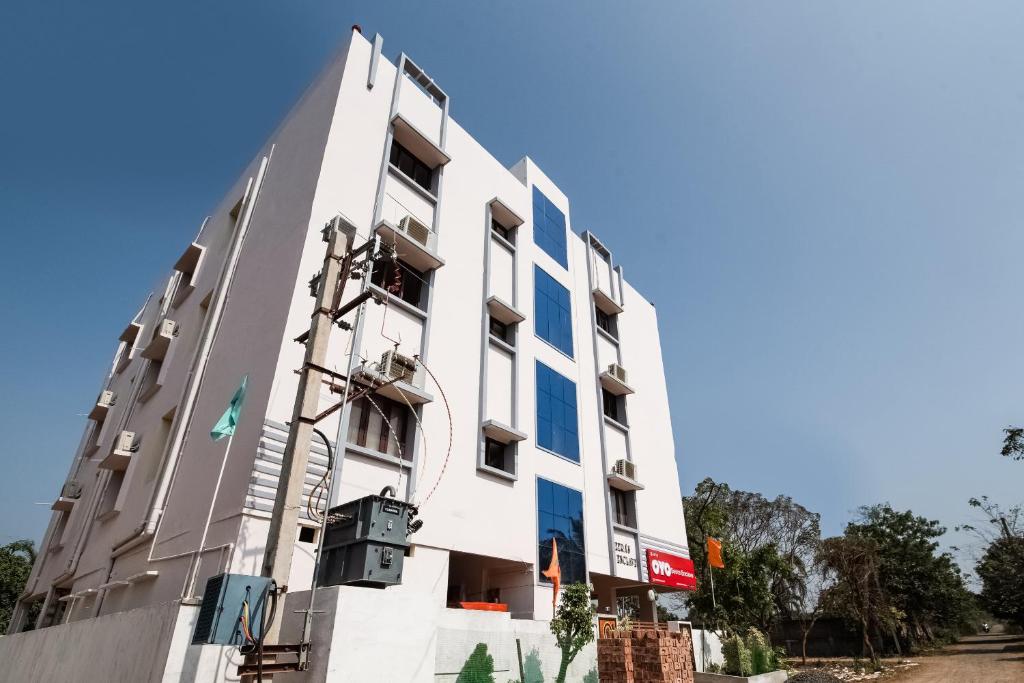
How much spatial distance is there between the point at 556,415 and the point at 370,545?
45.3 ft

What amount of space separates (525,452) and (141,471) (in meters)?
12.3

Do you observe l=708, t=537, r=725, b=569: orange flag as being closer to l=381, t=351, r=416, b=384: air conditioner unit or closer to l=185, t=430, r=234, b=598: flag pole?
l=381, t=351, r=416, b=384: air conditioner unit

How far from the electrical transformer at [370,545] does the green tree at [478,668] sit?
3857mm

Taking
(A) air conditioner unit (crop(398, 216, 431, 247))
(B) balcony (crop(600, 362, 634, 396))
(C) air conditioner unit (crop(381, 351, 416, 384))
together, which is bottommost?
(C) air conditioner unit (crop(381, 351, 416, 384))

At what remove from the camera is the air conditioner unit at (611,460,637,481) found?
23.4 m

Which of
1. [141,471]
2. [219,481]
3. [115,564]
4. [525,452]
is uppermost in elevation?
[525,452]

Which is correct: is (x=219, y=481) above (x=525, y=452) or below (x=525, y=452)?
below

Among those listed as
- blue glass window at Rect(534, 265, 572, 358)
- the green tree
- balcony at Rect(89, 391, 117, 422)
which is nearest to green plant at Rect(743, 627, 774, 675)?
blue glass window at Rect(534, 265, 572, 358)

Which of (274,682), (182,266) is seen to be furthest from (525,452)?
(182,266)

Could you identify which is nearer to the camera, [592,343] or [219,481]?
[219,481]

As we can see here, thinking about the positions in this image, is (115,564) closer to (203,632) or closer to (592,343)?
(203,632)

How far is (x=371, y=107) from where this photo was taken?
18.5 metres

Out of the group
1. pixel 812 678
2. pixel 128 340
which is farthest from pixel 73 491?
pixel 812 678

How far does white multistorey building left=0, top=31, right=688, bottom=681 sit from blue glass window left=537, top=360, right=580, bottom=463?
0.12 metres
